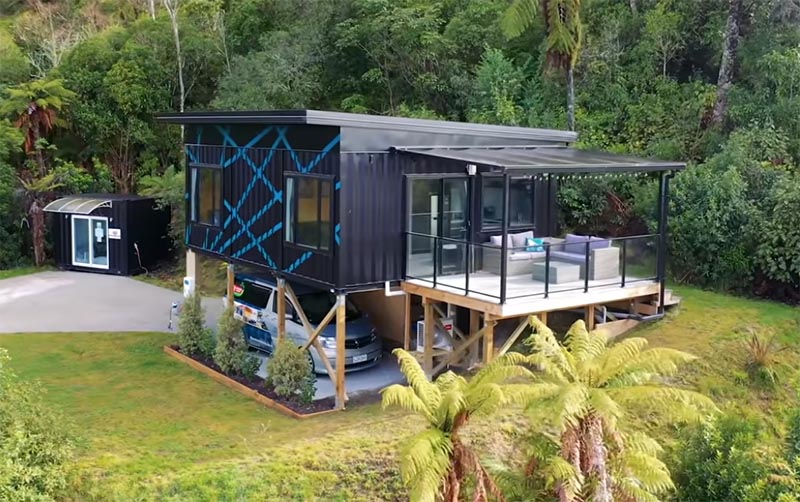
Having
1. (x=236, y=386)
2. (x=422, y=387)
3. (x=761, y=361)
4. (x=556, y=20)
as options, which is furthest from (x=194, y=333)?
(x=556, y=20)

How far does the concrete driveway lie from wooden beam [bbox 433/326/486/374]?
1062 millimetres

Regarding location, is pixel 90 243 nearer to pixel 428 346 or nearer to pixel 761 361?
pixel 428 346

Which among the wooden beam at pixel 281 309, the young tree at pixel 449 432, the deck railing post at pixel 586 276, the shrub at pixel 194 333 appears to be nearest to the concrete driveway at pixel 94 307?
the wooden beam at pixel 281 309

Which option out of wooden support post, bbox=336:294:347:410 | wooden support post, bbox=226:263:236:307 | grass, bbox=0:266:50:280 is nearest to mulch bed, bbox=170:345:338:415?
wooden support post, bbox=336:294:347:410

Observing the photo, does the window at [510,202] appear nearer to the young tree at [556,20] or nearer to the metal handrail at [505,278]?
the metal handrail at [505,278]

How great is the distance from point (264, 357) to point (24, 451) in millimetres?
6665

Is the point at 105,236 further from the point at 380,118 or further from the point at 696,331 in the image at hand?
the point at 696,331

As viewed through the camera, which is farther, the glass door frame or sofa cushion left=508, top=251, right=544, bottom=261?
the glass door frame

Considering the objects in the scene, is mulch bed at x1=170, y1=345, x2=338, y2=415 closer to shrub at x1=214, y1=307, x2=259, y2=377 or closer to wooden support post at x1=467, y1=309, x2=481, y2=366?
shrub at x1=214, y1=307, x2=259, y2=377

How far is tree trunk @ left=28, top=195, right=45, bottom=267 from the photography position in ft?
84.9

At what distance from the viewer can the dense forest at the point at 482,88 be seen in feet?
57.4

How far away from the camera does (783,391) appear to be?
12430mm

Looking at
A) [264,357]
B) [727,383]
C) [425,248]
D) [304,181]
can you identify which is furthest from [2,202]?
[727,383]

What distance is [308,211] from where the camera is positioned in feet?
45.6
